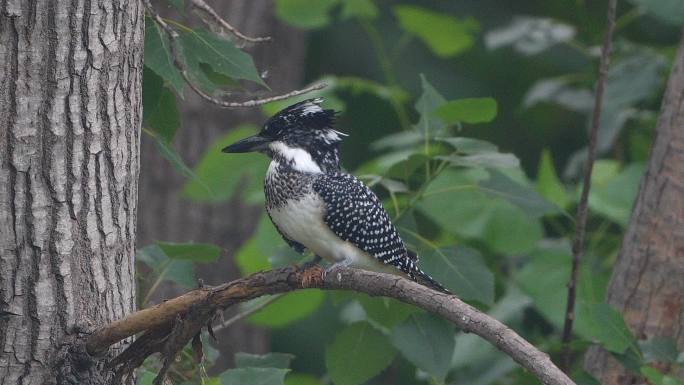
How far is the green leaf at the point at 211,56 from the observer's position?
10.1 ft

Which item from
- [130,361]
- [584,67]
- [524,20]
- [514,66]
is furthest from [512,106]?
[130,361]

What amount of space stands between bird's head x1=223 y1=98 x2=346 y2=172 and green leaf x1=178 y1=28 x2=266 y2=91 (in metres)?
0.57

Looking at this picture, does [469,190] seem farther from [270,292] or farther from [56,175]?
[56,175]

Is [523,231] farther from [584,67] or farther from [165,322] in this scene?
[584,67]

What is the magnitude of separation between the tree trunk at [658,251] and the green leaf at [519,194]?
1.74 ft

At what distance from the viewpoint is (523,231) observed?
4.27 m

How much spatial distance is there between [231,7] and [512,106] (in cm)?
242

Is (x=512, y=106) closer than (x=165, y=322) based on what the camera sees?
No

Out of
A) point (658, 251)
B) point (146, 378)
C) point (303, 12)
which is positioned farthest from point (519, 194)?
point (303, 12)

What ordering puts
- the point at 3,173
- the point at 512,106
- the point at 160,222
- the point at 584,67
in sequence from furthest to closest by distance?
the point at 512,106, the point at 584,67, the point at 160,222, the point at 3,173

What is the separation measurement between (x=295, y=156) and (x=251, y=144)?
159 mm

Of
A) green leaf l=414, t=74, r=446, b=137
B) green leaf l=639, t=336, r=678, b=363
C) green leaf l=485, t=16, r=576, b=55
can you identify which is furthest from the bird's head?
green leaf l=485, t=16, r=576, b=55

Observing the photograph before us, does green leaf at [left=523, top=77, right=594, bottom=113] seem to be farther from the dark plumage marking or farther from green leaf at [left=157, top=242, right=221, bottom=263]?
green leaf at [left=157, top=242, right=221, bottom=263]

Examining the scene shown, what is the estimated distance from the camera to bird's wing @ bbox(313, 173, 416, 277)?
3559 mm
